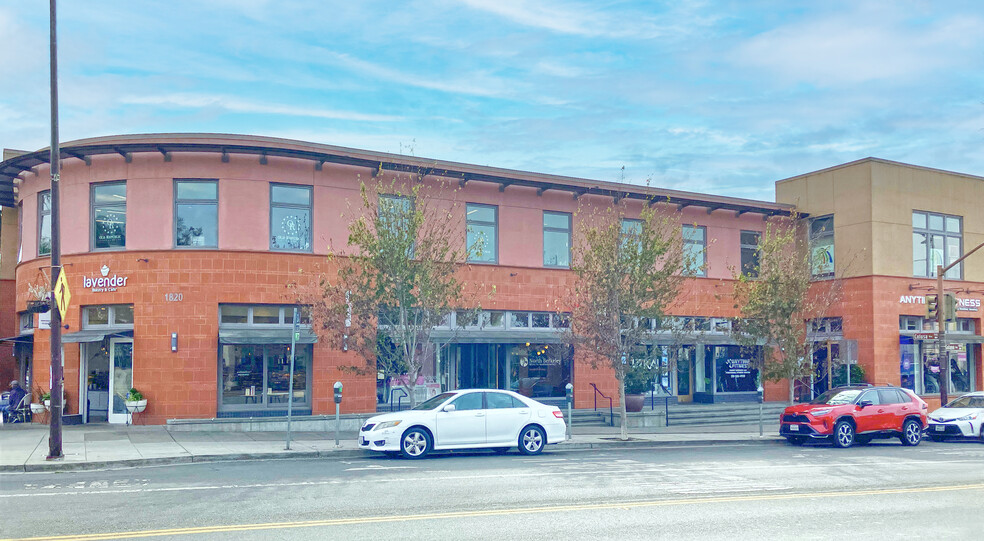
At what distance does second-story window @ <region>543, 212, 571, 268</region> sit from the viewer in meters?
28.1

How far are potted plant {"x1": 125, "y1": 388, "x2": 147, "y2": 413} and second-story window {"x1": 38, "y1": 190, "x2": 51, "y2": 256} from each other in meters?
5.94

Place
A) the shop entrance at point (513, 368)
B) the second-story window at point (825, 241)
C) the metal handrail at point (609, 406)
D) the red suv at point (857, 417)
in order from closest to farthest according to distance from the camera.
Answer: the red suv at point (857, 417)
the metal handrail at point (609, 406)
the shop entrance at point (513, 368)
the second-story window at point (825, 241)

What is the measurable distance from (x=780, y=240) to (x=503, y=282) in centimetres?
845

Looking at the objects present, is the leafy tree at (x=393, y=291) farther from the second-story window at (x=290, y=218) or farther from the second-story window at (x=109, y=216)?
the second-story window at (x=109, y=216)

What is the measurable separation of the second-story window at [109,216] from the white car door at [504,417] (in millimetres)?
11818

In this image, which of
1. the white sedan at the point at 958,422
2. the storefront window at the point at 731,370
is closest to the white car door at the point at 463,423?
the white sedan at the point at 958,422

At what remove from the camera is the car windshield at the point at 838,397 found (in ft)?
71.1

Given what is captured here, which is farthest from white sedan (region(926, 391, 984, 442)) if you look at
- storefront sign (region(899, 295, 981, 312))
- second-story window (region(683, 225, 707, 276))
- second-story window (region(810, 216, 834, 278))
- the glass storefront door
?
the glass storefront door

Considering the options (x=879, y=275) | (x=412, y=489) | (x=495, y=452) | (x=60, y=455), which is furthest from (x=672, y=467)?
(x=879, y=275)

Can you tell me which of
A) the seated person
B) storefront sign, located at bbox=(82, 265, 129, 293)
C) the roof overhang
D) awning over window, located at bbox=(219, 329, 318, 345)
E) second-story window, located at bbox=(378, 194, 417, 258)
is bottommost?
the seated person

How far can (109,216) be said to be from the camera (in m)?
23.6

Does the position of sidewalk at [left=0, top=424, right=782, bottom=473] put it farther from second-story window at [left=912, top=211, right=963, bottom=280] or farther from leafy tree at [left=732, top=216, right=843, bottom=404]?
second-story window at [left=912, top=211, right=963, bottom=280]

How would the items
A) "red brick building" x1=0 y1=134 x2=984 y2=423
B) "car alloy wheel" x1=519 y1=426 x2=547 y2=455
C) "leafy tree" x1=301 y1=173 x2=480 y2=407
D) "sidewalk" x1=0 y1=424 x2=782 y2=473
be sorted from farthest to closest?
"red brick building" x1=0 y1=134 x2=984 y2=423 < "leafy tree" x1=301 y1=173 x2=480 y2=407 < "car alloy wheel" x1=519 y1=426 x2=547 y2=455 < "sidewalk" x1=0 y1=424 x2=782 y2=473

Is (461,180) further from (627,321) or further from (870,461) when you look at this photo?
(870,461)
